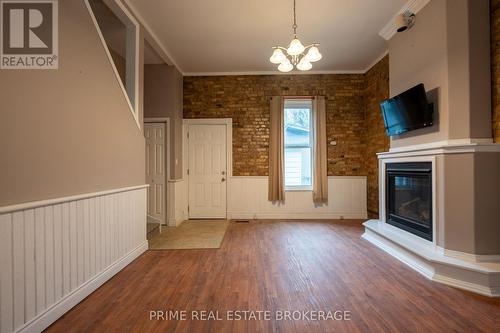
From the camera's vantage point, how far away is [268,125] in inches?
209

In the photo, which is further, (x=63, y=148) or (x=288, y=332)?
(x=63, y=148)

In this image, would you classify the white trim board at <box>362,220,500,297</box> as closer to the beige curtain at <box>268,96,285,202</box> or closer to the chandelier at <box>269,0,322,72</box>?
the chandelier at <box>269,0,322,72</box>

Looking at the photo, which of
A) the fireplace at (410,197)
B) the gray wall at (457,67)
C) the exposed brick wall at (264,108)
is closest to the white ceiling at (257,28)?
the exposed brick wall at (264,108)

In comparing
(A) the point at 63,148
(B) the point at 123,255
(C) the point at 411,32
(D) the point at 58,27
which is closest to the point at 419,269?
(C) the point at 411,32

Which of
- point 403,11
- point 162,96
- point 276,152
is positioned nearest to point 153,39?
point 162,96

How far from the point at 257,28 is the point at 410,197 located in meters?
3.08

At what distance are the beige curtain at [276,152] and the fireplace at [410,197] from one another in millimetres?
2078

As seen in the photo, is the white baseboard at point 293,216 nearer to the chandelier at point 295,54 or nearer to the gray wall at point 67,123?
the gray wall at point 67,123

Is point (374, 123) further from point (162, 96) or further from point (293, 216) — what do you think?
point (162, 96)

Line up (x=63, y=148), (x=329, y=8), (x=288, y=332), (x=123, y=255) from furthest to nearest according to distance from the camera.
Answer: (x=329, y=8)
(x=123, y=255)
(x=63, y=148)
(x=288, y=332)

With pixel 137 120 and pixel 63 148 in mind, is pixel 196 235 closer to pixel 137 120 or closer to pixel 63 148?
pixel 137 120

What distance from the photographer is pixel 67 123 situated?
1939mm

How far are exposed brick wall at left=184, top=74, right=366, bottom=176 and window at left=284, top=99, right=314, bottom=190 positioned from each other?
0.37 m

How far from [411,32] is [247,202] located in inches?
154
